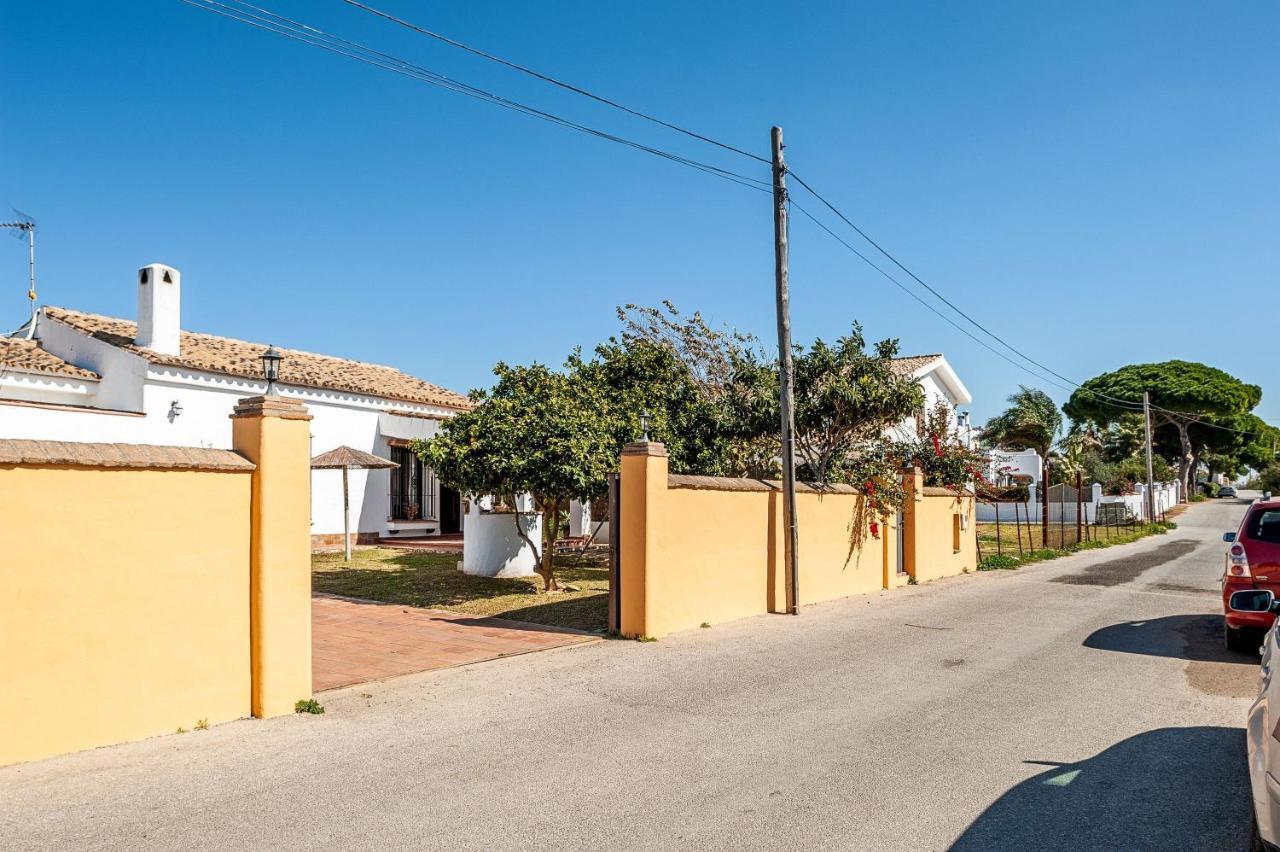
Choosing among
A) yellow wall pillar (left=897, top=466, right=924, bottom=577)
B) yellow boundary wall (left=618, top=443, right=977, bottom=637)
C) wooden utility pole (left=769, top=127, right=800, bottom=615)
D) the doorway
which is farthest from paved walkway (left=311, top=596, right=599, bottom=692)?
the doorway

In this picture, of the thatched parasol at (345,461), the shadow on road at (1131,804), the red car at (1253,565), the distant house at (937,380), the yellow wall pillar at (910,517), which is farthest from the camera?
the distant house at (937,380)

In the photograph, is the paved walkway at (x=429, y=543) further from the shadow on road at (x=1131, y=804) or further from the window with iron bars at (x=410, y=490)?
the shadow on road at (x=1131, y=804)

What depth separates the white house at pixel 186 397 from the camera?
18.5 meters

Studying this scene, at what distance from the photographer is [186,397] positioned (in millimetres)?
19797

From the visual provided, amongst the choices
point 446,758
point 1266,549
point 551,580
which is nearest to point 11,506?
point 446,758

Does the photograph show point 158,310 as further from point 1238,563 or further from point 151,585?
point 1238,563

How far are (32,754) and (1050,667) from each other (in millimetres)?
8510

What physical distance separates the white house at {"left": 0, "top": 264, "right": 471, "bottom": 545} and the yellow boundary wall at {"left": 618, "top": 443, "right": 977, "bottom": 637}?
797cm

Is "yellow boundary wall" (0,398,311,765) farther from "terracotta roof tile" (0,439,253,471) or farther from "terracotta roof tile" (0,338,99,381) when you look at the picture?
"terracotta roof tile" (0,338,99,381)

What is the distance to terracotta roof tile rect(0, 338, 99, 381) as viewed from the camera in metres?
18.6

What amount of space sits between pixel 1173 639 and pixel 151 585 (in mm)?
10803

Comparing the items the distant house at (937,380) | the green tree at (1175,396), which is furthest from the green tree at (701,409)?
the green tree at (1175,396)

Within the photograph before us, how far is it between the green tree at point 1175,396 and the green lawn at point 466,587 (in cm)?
5352

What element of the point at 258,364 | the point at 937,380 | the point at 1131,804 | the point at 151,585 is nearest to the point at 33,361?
the point at 258,364
